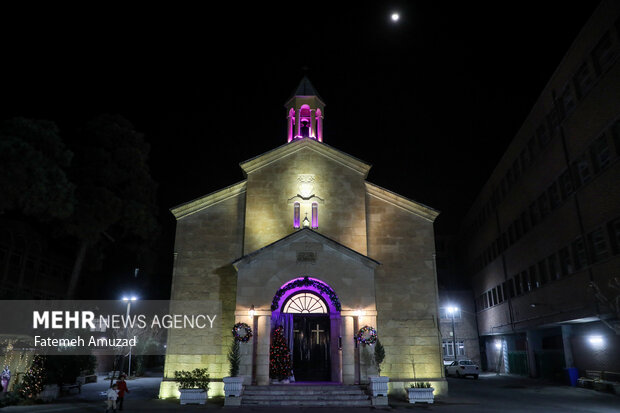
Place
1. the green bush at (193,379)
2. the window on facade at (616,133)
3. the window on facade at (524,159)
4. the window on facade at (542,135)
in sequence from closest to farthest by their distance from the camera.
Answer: the green bush at (193,379) → the window on facade at (616,133) → the window on facade at (542,135) → the window on facade at (524,159)

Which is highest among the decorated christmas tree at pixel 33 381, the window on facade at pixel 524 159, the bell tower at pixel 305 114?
the bell tower at pixel 305 114

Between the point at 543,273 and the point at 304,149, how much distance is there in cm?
1554

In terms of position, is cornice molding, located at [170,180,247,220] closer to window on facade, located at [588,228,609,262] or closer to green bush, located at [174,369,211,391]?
green bush, located at [174,369,211,391]

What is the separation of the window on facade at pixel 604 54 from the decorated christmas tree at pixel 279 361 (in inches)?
696

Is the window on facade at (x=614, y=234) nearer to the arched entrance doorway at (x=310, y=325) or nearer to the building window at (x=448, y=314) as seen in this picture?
the arched entrance doorway at (x=310, y=325)

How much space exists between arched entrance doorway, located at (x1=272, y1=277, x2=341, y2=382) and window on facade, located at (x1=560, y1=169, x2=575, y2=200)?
1311cm

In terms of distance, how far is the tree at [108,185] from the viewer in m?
25.0

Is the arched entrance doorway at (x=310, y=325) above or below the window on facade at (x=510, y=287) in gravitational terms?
below

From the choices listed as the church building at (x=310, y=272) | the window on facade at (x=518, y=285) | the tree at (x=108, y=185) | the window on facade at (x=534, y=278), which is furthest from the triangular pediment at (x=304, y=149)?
the window on facade at (x=518, y=285)

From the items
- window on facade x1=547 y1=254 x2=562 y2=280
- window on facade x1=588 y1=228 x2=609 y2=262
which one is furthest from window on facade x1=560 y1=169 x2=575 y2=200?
window on facade x1=547 y1=254 x2=562 y2=280

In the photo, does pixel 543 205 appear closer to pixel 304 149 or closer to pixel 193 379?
pixel 304 149

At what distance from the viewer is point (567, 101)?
868 inches

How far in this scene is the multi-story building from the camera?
60.2 ft

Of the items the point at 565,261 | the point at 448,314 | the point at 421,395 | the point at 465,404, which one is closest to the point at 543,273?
the point at 565,261
